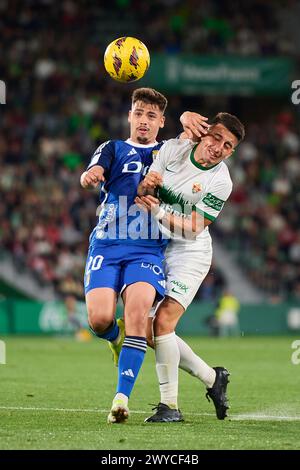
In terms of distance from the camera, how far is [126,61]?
869 cm

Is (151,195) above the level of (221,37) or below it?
below

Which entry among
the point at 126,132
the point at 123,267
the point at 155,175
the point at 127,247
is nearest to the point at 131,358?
the point at 123,267

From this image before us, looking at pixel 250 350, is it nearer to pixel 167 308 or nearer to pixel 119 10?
pixel 167 308

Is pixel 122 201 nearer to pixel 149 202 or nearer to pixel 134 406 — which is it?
pixel 149 202

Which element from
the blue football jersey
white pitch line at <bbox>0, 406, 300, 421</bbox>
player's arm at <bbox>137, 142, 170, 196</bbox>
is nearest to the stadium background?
white pitch line at <bbox>0, 406, 300, 421</bbox>

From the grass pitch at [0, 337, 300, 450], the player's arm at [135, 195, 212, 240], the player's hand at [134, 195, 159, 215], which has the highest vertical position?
the player's hand at [134, 195, 159, 215]

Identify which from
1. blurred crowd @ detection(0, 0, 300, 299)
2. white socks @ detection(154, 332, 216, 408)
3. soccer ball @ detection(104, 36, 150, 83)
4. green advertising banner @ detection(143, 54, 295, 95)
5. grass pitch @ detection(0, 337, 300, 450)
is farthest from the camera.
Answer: green advertising banner @ detection(143, 54, 295, 95)

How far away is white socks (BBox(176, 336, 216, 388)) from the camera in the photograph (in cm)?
837

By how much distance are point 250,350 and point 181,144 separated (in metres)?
11.6

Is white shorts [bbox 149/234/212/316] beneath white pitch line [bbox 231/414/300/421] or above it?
above

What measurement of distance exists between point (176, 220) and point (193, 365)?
1.22 metres

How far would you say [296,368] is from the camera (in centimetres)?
1496

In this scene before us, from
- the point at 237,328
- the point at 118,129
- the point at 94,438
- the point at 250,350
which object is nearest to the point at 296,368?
the point at 250,350

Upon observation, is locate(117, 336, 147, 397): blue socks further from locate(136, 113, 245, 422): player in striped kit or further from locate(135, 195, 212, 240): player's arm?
locate(135, 195, 212, 240): player's arm
